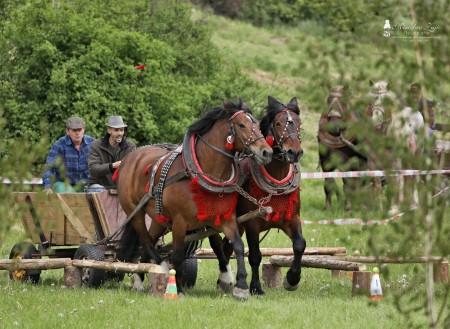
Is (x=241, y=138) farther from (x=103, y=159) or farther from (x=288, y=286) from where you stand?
(x=103, y=159)

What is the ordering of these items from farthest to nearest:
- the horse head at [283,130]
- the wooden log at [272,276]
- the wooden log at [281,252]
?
1. the wooden log at [281,252]
2. the wooden log at [272,276]
3. the horse head at [283,130]

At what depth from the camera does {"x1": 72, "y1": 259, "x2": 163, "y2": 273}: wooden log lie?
9.66m

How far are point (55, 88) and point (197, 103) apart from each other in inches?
136

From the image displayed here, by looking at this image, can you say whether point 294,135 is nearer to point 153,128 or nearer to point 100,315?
point 100,315

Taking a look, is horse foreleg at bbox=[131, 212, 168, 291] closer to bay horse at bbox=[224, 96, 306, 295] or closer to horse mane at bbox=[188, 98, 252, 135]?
bay horse at bbox=[224, 96, 306, 295]

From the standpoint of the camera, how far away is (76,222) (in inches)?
434

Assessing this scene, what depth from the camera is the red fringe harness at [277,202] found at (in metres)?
10.0

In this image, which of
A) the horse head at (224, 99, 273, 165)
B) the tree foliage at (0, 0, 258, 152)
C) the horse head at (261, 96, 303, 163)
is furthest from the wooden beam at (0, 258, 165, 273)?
the tree foliage at (0, 0, 258, 152)

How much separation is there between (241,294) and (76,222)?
227 centimetres

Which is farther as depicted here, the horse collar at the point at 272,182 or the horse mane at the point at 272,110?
the horse mane at the point at 272,110

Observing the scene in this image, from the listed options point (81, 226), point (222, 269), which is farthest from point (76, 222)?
point (222, 269)

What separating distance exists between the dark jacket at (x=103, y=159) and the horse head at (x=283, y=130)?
2068 mm

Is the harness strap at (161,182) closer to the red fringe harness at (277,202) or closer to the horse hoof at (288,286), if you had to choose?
the red fringe harness at (277,202)
